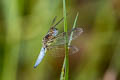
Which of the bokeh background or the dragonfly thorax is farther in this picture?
the bokeh background

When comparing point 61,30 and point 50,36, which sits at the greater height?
point 50,36

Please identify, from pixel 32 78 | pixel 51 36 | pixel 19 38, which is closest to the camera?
pixel 51 36

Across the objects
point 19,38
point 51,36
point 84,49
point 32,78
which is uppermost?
point 51,36

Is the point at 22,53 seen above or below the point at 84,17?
below

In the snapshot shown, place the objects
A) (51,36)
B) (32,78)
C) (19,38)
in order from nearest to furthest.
Answer: (51,36) < (19,38) < (32,78)

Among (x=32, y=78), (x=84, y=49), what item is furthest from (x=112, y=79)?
(x=32, y=78)

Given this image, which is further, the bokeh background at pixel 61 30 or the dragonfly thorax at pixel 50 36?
the bokeh background at pixel 61 30

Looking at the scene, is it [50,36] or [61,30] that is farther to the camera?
[61,30]

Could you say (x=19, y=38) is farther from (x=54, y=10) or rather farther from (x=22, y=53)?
(x=54, y=10)
